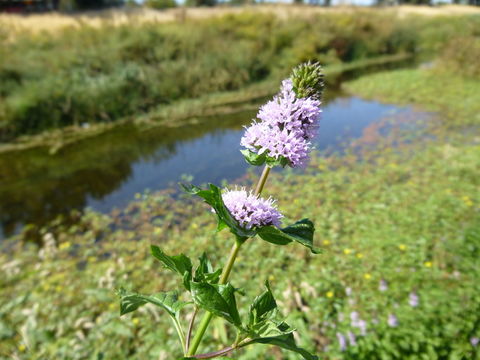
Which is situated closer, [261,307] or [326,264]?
[261,307]

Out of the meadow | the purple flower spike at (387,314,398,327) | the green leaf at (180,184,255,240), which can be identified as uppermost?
the green leaf at (180,184,255,240)

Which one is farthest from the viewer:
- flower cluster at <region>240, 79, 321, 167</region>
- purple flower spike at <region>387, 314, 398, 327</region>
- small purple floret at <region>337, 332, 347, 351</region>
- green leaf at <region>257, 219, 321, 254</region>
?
purple flower spike at <region>387, 314, 398, 327</region>

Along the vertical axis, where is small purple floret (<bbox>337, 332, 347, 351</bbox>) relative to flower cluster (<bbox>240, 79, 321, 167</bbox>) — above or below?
below

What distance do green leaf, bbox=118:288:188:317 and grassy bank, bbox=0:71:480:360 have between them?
5.82ft

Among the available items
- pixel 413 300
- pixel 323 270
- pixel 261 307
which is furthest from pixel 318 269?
pixel 261 307

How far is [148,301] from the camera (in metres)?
1.30

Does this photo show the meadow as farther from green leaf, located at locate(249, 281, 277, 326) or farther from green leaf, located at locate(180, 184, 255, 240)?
green leaf, located at locate(180, 184, 255, 240)

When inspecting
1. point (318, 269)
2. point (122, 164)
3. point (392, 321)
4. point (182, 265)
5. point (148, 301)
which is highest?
point (182, 265)

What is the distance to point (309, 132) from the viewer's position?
4.35 ft

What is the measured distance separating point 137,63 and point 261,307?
1658 centimetres

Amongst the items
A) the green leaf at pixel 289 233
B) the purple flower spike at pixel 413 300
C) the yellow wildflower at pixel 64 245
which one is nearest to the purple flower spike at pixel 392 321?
the purple flower spike at pixel 413 300

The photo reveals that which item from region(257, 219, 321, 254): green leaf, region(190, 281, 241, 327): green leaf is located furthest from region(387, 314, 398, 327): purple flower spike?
region(190, 281, 241, 327): green leaf

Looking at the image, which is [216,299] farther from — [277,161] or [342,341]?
[342,341]

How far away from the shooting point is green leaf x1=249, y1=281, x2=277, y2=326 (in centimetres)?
124
